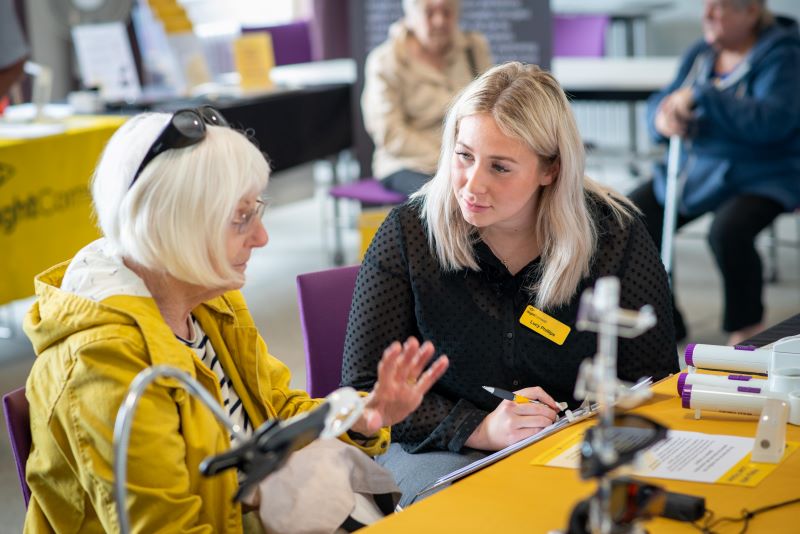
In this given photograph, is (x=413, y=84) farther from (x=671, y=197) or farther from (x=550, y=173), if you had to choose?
(x=550, y=173)

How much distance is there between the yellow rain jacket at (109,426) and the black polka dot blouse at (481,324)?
1.66 ft

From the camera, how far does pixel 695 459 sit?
1.55 m

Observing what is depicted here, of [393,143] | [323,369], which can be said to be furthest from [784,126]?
[323,369]

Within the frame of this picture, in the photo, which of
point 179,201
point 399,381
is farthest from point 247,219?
point 399,381

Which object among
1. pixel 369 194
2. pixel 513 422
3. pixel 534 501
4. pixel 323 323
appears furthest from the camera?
pixel 369 194

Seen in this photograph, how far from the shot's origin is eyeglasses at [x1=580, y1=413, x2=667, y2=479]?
96cm

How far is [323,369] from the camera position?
2250 millimetres

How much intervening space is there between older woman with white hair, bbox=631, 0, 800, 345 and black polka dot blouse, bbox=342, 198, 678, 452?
6.43 feet

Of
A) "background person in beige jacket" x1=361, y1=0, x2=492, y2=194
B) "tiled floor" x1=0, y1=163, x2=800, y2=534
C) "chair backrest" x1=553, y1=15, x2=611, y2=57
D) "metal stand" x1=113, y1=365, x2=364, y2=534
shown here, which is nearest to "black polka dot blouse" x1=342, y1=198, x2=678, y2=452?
"metal stand" x1=113, y1=365, x2=364, y2=534

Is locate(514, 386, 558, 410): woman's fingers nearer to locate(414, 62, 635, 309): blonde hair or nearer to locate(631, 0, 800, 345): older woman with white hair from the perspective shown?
locate(414, 62, 635, 309): blonde hair

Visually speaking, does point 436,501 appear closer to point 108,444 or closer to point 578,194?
point 108,444

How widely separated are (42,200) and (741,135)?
2.72 metres

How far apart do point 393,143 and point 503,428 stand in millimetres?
2951

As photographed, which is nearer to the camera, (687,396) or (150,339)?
(150,339)
